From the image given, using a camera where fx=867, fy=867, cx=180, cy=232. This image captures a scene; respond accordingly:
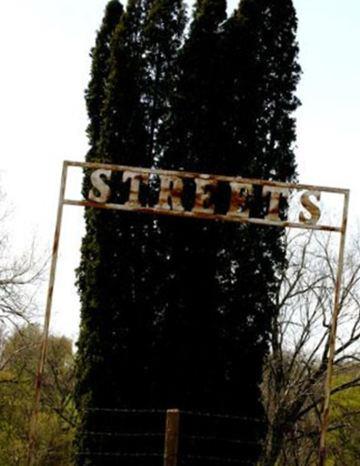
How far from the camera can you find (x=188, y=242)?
16.7m

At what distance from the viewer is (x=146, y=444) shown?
15539mm

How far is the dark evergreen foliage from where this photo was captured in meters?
16.0

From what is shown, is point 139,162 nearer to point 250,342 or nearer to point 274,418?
point 250,342

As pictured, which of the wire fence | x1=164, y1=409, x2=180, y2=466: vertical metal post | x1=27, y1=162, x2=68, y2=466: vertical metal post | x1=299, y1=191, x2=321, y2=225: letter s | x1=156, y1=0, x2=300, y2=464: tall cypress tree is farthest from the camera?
x1=156, y1=0, x2=300, y2=464: tall cypress tree

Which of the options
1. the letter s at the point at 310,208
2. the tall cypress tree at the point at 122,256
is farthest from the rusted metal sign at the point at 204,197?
the tall cypress tree at the point at 122,256

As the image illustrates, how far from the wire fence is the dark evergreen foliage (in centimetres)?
3

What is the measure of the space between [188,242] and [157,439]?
374 centimetres

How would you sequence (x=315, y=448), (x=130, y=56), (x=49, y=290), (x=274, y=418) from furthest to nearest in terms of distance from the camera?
(x=315, y=448) → (x=274, y=418) → (x=130, y=56) → (x=49, y=290)

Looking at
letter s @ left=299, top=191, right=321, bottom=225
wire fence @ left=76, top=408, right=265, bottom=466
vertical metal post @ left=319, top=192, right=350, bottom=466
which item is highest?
letter s @ left=299, top=191, right=321, bottom=225

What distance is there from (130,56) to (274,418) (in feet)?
28.8

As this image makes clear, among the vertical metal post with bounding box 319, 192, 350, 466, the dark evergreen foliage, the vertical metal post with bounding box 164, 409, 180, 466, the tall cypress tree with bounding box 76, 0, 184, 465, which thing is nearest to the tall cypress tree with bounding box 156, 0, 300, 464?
the dark evergreen foliage

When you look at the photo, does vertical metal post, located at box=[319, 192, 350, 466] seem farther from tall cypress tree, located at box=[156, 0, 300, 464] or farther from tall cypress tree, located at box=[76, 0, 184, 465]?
tall cypress tree, located at box=[156, 0, 300, 464]

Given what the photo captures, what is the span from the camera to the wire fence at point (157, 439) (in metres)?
15.3

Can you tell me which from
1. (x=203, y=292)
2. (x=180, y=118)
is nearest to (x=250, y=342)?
(x=203, y=292)
